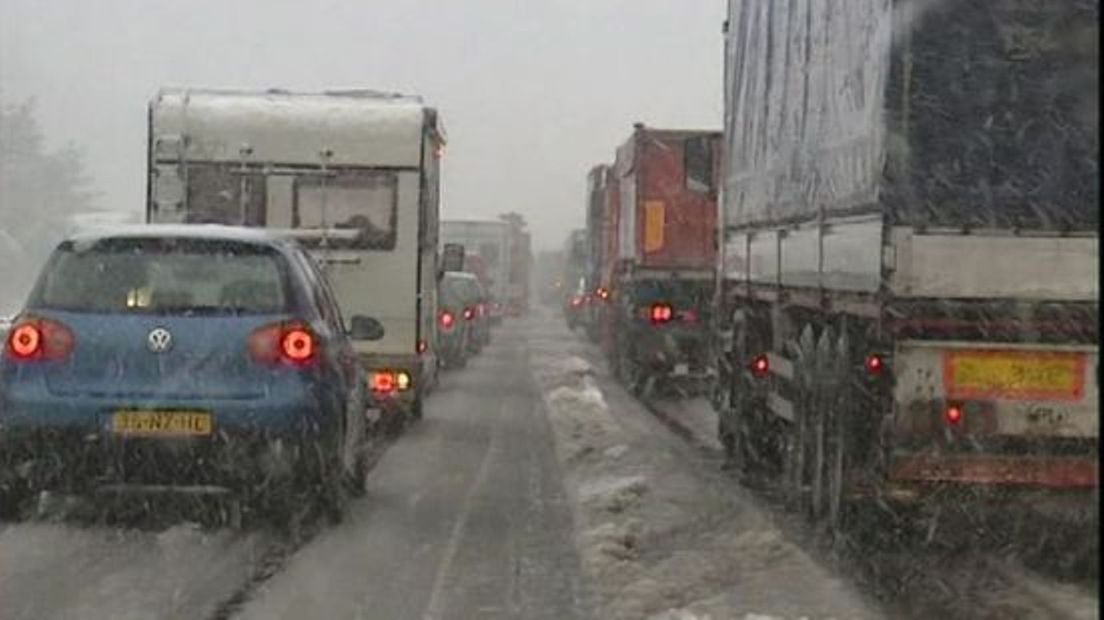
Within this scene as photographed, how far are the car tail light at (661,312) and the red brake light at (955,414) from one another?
16782mm

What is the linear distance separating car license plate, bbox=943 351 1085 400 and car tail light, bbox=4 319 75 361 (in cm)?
463

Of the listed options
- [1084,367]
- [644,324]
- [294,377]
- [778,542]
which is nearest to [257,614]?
[294,377]

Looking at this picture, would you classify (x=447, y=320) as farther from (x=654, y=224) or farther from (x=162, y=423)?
(x=162, y=423)

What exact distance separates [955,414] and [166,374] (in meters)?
4.15

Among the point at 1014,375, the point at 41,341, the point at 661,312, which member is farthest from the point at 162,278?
the point at 661,312

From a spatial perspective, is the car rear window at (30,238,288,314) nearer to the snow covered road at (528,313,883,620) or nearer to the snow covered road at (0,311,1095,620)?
the snow covered road at (0,311,1095,620)

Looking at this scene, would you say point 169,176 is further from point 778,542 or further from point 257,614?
point 257,614

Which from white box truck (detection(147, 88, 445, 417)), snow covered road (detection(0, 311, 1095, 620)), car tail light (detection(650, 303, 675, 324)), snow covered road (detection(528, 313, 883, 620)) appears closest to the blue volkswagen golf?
snow covered road (detection(0, 311, 1095, 620))

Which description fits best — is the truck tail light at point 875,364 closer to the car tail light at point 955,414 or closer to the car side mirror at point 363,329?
the car tail light at point 955,414

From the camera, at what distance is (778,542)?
10.7m

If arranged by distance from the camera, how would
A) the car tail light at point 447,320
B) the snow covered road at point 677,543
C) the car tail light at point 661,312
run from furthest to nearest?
the car tail light at point 447,320 → the car tail light at point 661,312 → the snow covered road at point 677,543

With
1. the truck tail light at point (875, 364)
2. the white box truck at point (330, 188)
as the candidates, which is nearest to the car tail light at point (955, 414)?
the truck tail light at point (875, 364)

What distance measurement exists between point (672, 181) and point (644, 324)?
2150mm

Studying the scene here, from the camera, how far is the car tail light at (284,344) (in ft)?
34.8
